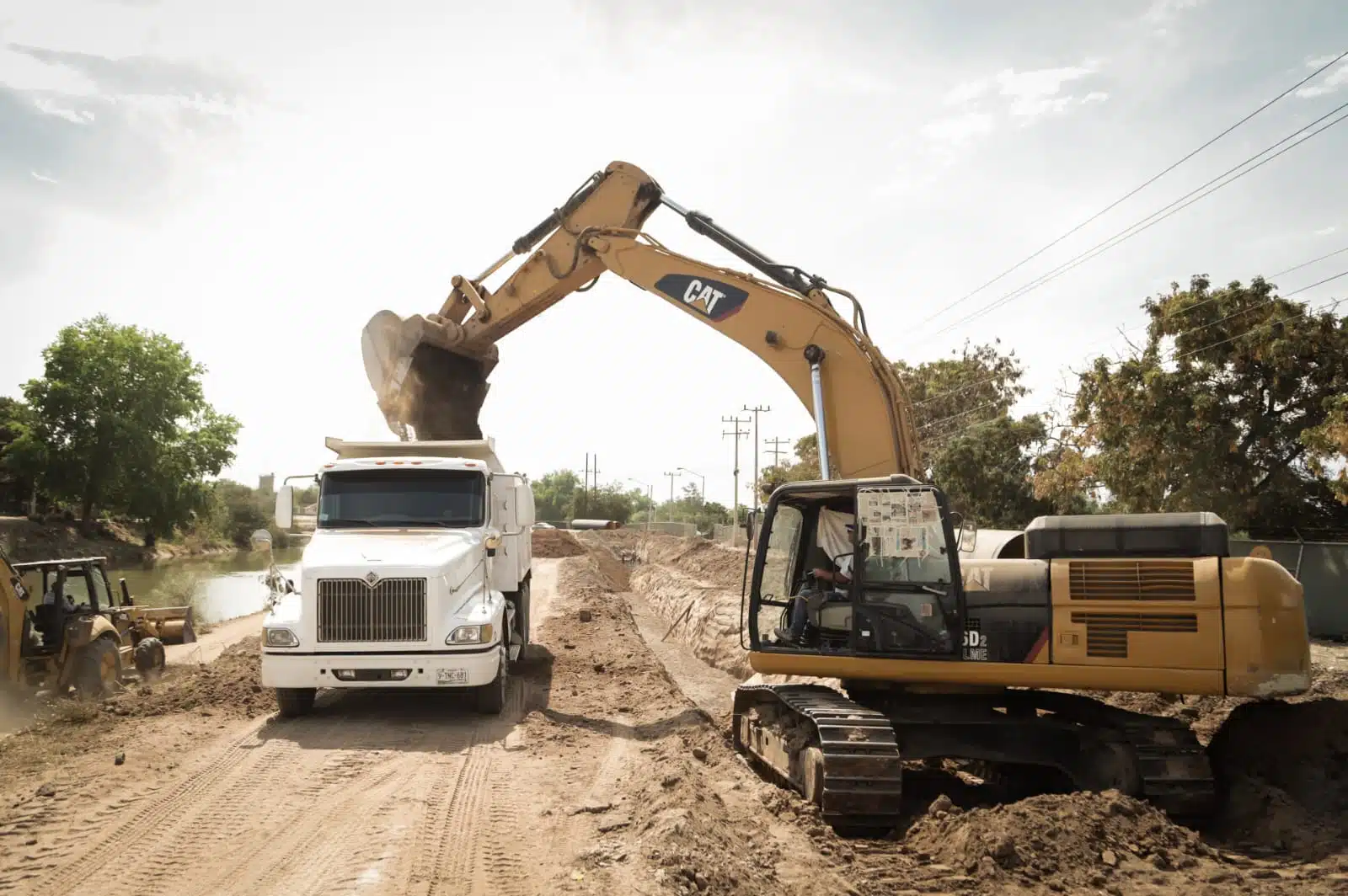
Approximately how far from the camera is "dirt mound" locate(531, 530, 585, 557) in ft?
144

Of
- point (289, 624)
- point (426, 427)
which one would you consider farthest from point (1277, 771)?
point (426, 427)

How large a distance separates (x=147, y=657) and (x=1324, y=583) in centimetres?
1848

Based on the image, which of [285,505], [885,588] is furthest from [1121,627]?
[285,505]

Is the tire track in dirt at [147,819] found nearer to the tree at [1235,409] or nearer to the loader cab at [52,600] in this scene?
the loader cab at [52,600]

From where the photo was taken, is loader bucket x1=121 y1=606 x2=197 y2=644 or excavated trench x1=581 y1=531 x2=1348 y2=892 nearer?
excavated trench x1=581 y1=531 x2=1348 y2=892

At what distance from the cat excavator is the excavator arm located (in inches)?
1.6

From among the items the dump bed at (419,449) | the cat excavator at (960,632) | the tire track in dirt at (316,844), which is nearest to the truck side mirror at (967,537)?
the cat excavator at (960,632)

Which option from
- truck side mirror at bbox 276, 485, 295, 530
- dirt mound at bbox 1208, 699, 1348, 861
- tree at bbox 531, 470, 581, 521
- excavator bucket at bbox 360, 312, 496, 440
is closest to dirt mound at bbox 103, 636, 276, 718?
truck side mirror at bbox 276, 485, 295, 530

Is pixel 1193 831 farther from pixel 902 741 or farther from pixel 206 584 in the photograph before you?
pixel 206 584

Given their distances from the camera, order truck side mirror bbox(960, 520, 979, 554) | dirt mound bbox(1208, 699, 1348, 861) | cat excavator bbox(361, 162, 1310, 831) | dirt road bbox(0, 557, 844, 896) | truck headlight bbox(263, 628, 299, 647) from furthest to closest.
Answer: truck headlight bbox(263, 628, 299, 647) < truck side mirror bbox(960, 520, 979, 554) < cat excavator bbox(361, 162, 1310, 831) < dirt mound bbox(1208, 699, 1348, 861) < dirt road bbox(0, 557, 844, 896)

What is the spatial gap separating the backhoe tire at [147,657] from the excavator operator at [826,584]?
361 inches

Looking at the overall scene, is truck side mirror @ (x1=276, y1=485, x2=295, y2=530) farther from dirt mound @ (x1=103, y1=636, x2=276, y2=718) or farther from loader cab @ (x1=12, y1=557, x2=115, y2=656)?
loader cab @ (x1=12, y1=557, x2=115, y2=656)

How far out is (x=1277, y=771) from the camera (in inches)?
277

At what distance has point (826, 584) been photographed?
25.6 ft
